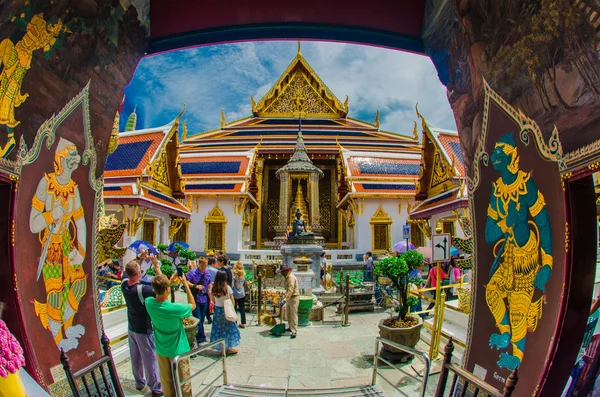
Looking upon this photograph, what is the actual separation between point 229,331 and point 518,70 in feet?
16.3

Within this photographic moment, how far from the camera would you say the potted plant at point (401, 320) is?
17.2 ft

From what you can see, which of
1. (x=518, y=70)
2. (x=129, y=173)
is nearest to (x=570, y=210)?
(x=518, y=70)

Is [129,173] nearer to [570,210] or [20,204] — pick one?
[20,204]

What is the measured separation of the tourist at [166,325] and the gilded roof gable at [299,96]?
2888cm

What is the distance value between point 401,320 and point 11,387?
4717 millimetres

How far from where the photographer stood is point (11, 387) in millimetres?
2014

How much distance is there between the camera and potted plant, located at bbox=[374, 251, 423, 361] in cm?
524

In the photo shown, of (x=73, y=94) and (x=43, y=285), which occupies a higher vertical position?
(x=73, y=94)

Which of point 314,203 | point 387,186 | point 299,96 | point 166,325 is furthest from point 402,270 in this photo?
point 299,96

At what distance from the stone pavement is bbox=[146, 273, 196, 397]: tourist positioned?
0.80m

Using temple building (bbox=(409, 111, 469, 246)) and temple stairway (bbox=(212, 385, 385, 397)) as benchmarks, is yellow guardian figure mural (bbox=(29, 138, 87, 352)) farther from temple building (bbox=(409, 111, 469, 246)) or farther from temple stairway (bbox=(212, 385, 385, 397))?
temple building (bbox=(409, 111, 469, 246))

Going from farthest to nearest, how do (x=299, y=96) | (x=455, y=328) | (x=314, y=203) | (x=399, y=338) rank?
(x=299, y=96) → (x=314, y=203) → (x=455, y=328) → (x=399, y=338)

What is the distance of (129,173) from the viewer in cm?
1295

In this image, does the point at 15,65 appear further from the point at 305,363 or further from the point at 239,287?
the point at 239,287
